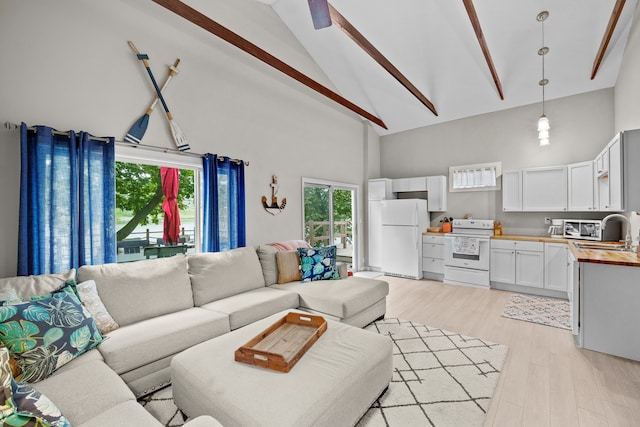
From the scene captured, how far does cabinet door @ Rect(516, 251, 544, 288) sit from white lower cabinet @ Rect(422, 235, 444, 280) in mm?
1173

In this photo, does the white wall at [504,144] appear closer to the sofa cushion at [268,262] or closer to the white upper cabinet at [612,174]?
the white upper cabinet at [612,174]

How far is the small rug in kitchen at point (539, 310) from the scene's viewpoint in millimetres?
3484

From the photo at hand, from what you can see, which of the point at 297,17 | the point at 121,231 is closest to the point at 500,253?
the point at 297,17

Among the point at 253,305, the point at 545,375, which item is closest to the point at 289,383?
the point at 253,305

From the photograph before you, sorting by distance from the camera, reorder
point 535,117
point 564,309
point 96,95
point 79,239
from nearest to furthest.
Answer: point 79,239
point 96,95
point 564,309
point 535,117

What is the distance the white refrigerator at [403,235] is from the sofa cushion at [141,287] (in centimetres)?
399

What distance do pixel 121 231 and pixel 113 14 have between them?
2.05m

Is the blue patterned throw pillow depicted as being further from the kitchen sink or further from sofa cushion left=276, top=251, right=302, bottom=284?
the kitchen sink

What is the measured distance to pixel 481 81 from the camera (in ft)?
15.4

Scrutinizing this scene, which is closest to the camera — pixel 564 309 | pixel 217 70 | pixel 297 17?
pixel 217 70

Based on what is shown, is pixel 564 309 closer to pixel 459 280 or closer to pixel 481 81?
pixel 459 280

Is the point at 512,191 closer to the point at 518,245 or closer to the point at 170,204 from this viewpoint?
the point at 518,245

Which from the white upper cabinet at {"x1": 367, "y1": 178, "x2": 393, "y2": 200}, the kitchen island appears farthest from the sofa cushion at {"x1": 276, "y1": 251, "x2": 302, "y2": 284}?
the white upper cabinet at {"x1": 367, "y1": 178, "x2": 393, "y2": 200}

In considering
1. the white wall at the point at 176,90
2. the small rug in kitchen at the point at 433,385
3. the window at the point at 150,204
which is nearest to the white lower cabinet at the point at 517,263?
the small rug in kitchen at the point at 433,385
